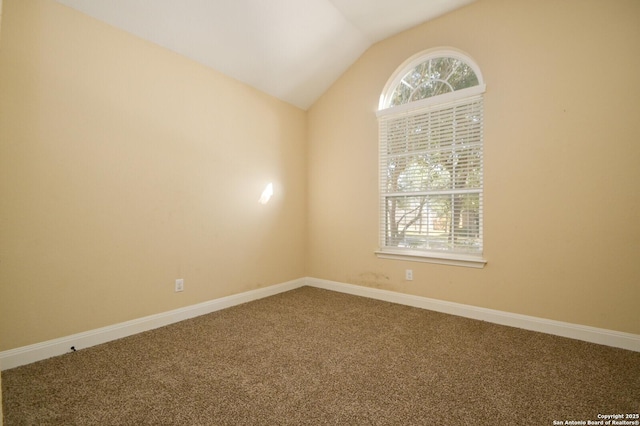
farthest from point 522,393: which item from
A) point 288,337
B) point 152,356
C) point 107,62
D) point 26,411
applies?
point 107,62

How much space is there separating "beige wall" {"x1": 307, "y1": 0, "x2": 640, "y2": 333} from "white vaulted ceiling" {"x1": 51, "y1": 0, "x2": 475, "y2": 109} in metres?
0.54

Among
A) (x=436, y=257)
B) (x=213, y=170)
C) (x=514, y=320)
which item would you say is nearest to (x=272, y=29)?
(x=213, y=170)

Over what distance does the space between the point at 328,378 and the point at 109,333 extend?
1.79 meters

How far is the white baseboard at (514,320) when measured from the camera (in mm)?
2316

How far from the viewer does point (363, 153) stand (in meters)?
3.77

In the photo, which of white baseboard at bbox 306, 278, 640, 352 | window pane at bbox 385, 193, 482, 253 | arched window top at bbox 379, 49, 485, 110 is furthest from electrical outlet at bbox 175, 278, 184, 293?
arched window top at bbox 379, 49, 485, 110

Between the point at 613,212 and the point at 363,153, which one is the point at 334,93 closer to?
the point at 363,153

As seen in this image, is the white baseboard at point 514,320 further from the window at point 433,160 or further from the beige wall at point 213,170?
the window at point 433,160

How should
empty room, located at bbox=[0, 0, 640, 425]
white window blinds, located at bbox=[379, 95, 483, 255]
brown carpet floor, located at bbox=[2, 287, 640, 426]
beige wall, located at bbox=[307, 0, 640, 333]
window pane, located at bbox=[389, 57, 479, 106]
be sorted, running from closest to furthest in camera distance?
brown carpet floor, located at bbox=[2, 287, 640, 426] → empty room, located at bbox=[0, 0, 640, 425] → beige wall, located at bbox=[307, 0, 640, 333] → white window blinds, located at bbox=[379, 95, 483, 255] → window pane, located at bbox=[389, 57, 479, 106]

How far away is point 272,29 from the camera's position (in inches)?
118

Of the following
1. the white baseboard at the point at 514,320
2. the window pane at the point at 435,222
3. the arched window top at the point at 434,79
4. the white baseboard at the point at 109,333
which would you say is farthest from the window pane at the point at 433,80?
the white baseboard at the point at 109,333

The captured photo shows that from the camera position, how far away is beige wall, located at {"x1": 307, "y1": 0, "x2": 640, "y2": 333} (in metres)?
2.31

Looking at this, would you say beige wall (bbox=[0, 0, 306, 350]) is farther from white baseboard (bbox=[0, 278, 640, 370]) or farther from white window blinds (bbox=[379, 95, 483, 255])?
white window blinds (bbox=[379, 95, 483, 255])

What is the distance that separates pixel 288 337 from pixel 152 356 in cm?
98
